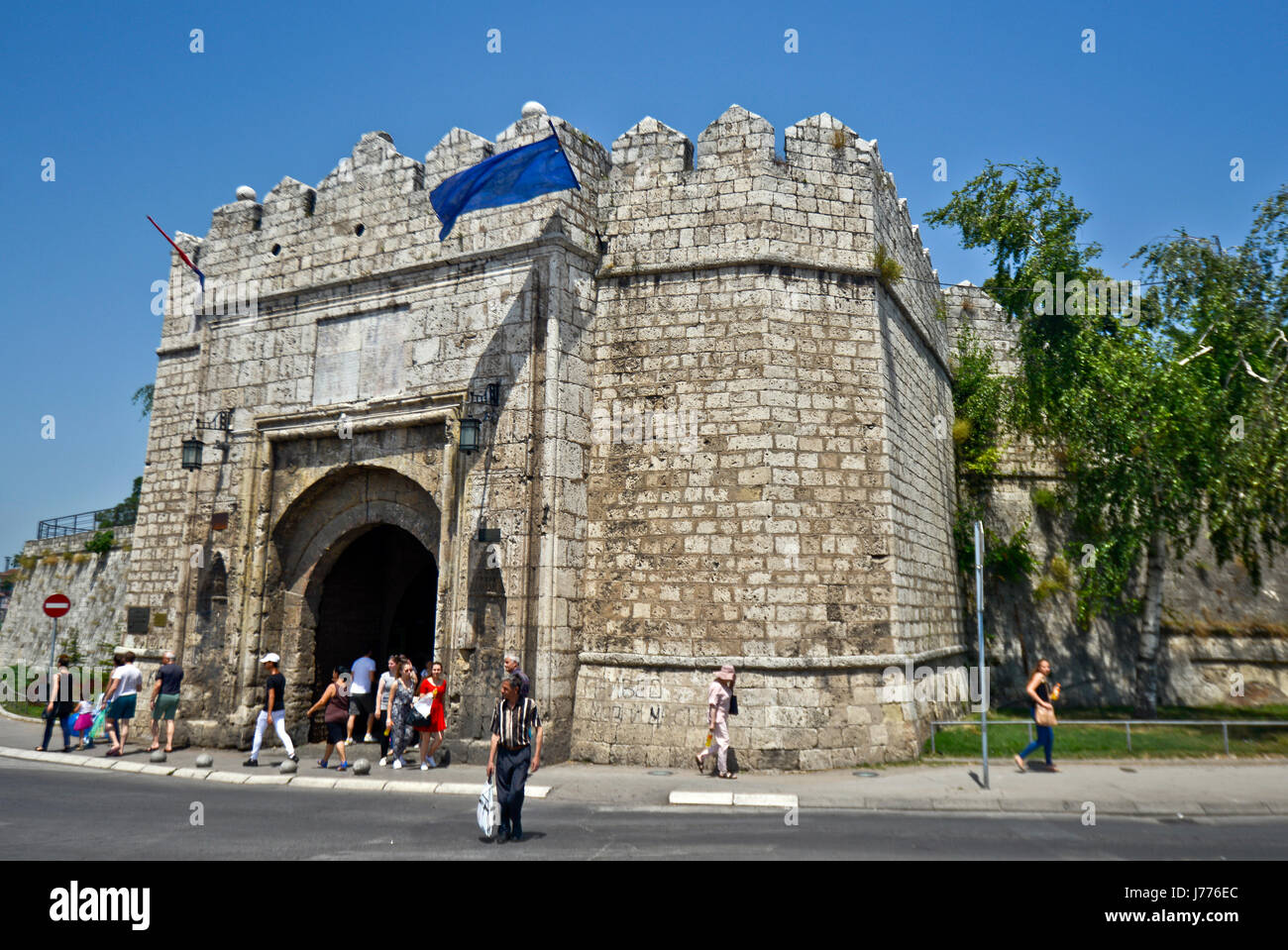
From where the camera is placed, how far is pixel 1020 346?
1748 cm

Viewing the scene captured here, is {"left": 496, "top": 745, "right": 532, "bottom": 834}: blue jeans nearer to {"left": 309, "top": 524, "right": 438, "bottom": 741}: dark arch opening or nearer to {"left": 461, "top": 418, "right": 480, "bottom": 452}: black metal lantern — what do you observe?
{"left": 461, "top": 418, "right": 480, "bottom": 452}: black metal lantern

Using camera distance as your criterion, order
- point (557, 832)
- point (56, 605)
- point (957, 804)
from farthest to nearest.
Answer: point (56, 605) → point (957, 804) → point (557, 832)

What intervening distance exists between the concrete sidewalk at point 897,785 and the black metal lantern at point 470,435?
4.27 meters

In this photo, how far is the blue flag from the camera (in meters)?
12.0

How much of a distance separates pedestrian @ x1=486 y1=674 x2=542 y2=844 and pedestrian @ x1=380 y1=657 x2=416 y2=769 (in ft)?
15.4

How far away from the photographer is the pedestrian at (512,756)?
7.36 metres

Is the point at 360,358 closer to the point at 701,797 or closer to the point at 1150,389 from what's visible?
the point at 701,797

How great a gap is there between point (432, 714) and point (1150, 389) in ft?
40.1

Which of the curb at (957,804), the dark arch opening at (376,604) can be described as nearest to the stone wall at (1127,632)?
the curb at (957,804)

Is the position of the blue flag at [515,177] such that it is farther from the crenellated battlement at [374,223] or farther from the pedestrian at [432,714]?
the pedestrian at [432,714]

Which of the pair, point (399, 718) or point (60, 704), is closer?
point (399, 718)

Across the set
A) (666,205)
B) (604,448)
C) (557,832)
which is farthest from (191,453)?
(557,832)

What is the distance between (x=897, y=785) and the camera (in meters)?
9.84
